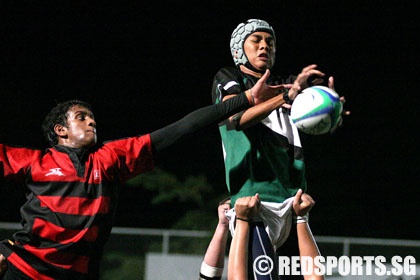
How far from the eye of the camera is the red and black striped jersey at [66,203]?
3.82m

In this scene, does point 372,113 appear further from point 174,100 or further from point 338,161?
point 174,100

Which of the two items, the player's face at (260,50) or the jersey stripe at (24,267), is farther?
the player's face at (260,50)

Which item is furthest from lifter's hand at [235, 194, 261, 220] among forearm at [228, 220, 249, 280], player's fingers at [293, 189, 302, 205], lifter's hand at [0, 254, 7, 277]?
lifter's hand at [0, 254, 7, 277]

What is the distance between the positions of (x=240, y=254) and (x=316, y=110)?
2.89 feet

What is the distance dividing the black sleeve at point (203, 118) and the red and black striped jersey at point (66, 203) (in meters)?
0.13

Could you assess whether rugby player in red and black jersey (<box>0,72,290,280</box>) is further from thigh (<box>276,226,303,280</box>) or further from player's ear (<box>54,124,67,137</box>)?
thigh (<box>276,226,303,280</box>)

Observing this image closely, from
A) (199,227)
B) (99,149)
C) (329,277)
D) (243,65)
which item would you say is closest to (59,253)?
(99,149)

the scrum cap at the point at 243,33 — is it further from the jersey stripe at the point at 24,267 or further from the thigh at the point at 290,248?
the jersey stripe at the point at 24,267

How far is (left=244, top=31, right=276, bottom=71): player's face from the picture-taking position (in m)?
4.25

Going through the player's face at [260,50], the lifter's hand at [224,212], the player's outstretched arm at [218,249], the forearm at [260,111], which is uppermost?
the player's face at [260,50]

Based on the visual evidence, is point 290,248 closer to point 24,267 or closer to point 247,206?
point 247,206

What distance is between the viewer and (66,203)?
152 inches

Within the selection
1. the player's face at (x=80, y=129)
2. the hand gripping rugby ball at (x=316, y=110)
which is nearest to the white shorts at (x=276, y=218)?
the hand gripping rugby ball at (x=316, y=110)

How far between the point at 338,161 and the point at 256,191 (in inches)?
371
